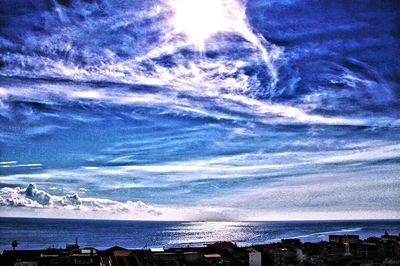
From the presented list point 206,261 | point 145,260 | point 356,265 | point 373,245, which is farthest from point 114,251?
point 373,245

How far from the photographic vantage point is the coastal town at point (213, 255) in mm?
16875

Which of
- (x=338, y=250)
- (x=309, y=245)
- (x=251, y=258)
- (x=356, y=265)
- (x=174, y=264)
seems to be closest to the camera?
(x=174, y=264)

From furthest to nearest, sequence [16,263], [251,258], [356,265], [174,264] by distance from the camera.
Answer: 1. [251,258]
2. [356,265]
3. [174,264]
4. [16,263]

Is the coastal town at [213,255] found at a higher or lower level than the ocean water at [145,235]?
lower

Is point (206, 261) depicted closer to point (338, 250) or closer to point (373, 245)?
point (338, 250)

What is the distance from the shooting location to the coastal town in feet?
55.4

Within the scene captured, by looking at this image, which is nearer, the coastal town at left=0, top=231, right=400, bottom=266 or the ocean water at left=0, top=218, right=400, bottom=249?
the coastal town at left=0, top=231, right=400, bottom=266

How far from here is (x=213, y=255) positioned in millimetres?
20219

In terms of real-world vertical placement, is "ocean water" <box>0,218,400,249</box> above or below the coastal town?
above

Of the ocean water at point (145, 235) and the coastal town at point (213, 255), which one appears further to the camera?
the ocean water at point (145, 235)

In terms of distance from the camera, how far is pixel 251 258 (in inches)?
862

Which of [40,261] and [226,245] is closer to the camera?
[40,261]

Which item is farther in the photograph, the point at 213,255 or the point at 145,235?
the point at 145,235

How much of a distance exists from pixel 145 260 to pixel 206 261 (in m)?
2.51
